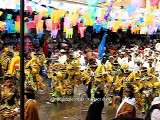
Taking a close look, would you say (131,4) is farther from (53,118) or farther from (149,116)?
(149,116)

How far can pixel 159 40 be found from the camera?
1091 inches

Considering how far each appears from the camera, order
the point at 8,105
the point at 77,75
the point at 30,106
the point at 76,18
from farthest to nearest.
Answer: the point at 76,18
the point at 77,75
the point at 8,105
the point at 30,106

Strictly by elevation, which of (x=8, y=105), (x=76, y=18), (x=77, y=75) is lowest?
(x=77, y=75)

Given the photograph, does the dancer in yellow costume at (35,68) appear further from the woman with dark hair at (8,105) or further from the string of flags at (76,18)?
the woman with dark hair at (8,105)

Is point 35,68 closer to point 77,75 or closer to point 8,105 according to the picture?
point 77,75

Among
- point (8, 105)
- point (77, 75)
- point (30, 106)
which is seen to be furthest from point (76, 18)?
point (30, 106)

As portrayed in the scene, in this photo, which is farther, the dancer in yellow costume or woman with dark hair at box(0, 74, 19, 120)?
the dancer in yellow costume

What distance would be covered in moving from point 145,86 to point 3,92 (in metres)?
5.42

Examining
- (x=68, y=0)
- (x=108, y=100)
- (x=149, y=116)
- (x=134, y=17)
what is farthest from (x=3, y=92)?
(x=134, y=17)

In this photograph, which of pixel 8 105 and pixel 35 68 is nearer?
pixel 8 105

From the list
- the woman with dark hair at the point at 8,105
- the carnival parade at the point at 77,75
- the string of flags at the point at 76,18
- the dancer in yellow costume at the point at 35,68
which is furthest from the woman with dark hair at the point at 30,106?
the string of flags at the point at 76,18

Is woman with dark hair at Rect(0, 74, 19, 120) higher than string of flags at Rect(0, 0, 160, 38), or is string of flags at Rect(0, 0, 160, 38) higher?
string of flags at Rect(0, 0, 160, 38)

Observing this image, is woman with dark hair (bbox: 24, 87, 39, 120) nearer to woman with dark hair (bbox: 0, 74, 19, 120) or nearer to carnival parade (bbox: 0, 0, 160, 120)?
carnival parade (bbox: 0, 0, 160, 120)

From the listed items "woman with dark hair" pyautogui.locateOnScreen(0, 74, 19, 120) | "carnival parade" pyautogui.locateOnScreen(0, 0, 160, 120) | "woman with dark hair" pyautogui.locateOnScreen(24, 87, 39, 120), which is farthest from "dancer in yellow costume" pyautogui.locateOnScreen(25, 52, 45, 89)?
"woman with dark hair" pyautogui.locateOnScreen(24, 87, 39, 120)
